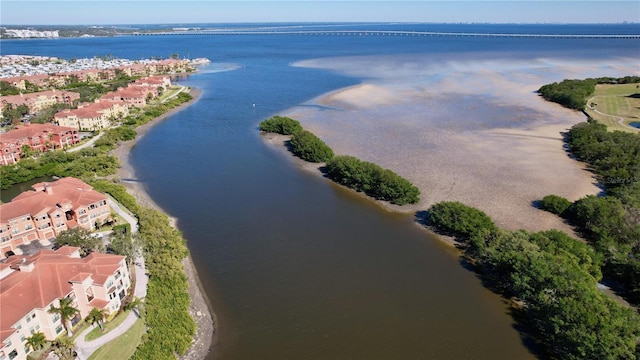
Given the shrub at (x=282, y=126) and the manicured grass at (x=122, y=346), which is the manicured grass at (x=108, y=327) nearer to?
the manicured grass at (x=122, y=346)

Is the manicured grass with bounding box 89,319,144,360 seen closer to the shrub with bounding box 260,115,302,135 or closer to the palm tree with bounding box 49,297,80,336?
the palm tree with bounding box 49,297,80,336

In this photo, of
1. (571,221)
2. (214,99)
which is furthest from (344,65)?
(571,221)

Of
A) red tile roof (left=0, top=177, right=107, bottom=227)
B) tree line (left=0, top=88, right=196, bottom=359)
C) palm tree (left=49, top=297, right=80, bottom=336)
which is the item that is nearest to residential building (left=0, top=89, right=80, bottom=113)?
tree line (left=0, top=88, right=196, bottom=359)

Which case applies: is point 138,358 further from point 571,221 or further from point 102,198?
point 571,221

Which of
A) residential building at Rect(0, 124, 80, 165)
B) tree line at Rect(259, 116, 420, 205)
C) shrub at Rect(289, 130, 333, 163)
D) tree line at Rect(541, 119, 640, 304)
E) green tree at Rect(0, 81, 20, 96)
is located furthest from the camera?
green tree at Rect(0, 81, 20, 96)

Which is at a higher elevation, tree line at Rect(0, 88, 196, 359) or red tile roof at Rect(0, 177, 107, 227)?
red tile roof at Rect(0, 177, 107, 227)

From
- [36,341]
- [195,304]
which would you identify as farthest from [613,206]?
[36,341]

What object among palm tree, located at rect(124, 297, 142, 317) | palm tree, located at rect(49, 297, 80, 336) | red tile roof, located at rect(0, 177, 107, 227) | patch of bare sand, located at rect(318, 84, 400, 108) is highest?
patch of bare sand, located at rect(318, 84, 400, 108)
